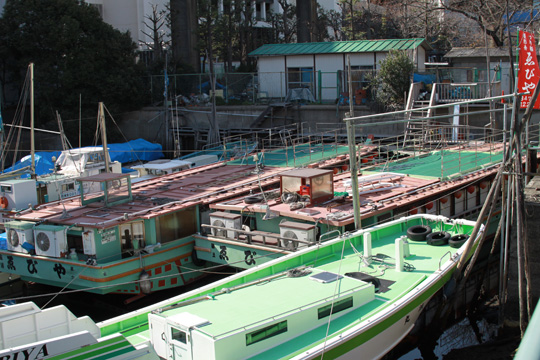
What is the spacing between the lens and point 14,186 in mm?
22828

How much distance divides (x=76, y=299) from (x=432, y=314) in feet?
36.0

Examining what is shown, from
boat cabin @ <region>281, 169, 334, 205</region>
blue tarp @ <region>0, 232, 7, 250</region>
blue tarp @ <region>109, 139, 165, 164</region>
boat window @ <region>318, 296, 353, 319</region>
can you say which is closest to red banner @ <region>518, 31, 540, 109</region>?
boat cabin @ <region>281, 169, 334, 205</region>

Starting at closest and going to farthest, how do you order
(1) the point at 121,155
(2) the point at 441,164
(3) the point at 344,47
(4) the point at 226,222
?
(4) the point at 226,222, (2) the point at 441,164, (1) the point at 121,155, (3) the point at 344,47

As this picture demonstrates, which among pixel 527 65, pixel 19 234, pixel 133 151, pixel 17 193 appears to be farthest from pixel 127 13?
pixel 527 65

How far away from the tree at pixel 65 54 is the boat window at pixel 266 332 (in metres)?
31.3

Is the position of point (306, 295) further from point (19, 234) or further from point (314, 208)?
point (19, 234)

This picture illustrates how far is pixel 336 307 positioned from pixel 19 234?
11.5m

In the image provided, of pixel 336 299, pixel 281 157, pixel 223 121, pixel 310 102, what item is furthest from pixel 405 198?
pixel 223 121

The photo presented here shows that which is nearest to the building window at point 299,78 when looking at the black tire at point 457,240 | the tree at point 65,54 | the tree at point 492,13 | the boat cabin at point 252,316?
the tree at point 492,13

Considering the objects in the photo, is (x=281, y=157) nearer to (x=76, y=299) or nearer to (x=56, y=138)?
(x=76, y=299)

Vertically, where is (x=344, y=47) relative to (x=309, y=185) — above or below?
above

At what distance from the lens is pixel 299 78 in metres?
38.0

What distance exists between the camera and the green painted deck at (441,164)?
21.2 meters

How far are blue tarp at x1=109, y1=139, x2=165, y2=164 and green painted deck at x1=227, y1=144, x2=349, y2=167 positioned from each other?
8219mm
